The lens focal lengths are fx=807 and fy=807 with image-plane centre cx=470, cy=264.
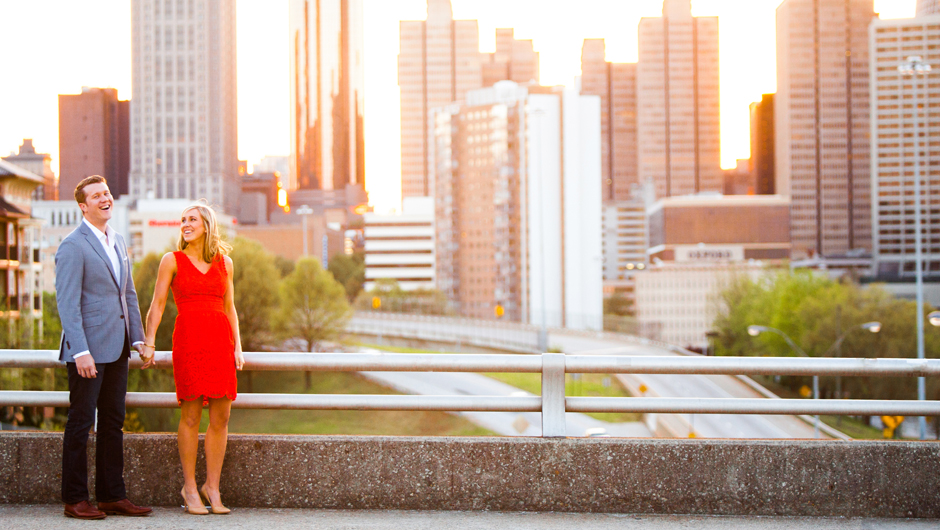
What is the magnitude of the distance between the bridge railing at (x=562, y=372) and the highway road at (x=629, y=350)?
3478 cm

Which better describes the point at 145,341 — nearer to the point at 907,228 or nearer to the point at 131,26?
the point at 131,26

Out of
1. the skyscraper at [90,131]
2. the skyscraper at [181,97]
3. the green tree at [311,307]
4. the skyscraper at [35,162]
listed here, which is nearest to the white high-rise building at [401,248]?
the skyscraper at [181,97]

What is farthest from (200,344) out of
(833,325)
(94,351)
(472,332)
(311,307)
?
(472,332)

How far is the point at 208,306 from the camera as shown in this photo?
4625mm

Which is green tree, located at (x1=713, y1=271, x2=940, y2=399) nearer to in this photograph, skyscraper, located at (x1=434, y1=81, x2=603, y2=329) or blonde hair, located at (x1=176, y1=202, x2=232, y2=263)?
skyscraper, located at (x1=434, y1=81, x2=603, y2=329)

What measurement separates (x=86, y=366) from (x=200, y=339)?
23.8 inches

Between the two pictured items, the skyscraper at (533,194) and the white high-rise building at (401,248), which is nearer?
the skyscraper at (533,194)

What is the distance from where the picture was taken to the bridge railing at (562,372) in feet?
15.3

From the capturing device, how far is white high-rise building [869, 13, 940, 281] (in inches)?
6757

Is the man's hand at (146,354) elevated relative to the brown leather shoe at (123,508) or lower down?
elevated

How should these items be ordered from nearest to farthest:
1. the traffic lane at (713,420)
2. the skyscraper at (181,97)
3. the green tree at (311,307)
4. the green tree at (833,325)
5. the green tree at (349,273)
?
the traffic lane at (713,420), the green tree at (833,325), the green tree at (311,307), the green tree at (349,273), the skyscraper at (181,97)

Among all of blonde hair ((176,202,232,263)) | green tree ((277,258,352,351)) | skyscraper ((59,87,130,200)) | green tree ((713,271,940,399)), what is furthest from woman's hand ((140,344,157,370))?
skyscraper ((59,87,130,200))

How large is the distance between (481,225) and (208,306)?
117 meters

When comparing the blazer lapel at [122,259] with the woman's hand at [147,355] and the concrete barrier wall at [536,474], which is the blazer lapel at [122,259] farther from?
the concrete barrier wall at [536,474]
